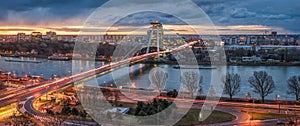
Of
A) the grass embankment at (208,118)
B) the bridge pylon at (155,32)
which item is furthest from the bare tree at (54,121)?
the bridge pylon at (155,32)

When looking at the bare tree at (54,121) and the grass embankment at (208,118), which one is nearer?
the bare tree at (54,121)

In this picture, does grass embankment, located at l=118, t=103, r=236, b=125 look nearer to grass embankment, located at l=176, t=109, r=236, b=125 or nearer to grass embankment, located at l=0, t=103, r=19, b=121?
grass embankment, located at l=176, t=109, r=236, b=125

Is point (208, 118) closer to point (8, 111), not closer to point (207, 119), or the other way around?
point (207, 119)

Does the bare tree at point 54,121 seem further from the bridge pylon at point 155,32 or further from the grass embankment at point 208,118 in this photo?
the bridge pylon at point 155,32

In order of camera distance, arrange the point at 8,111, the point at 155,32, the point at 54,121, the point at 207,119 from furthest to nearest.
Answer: the point at 155,32 < the point at 8,111 < the point at 207,119 < the point at 54,121

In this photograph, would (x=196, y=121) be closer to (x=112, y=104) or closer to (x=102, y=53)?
(x=112, y=104)

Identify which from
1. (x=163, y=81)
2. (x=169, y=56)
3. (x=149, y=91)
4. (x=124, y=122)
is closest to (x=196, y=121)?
(x=124, y=122)

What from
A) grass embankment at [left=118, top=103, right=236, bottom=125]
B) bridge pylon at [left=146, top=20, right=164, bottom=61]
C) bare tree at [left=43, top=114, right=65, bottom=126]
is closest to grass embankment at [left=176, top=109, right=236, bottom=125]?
grass embankment at [left=118, top=103, right=236, bottom=125]

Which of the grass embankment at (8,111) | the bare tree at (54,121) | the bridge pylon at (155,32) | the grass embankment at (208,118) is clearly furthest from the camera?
the bridge pylon at (155,32)

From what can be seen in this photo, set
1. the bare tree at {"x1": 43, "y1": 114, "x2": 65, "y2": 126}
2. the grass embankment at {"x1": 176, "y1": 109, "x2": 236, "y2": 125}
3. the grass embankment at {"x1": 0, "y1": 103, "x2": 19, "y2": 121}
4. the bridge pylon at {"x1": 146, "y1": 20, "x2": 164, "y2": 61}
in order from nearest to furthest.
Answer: the bare tree at {"x1": 43, "y1": 114, "x2": 65, "y2": 126}, the grass embankment at {"x1": 176, "y1": 109, "x2": 236, "y2": 125}, the grass embankment at {"x1": 0, "y1": 103, "x2": 19, "y2": 121}, the bridge pylon at {"x1": 146, "y1": 20, "x2": 164, "y2": 61}

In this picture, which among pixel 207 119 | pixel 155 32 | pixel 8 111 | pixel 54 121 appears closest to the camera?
pixel 54 121

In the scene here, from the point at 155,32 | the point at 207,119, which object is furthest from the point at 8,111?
the point at 155,32
